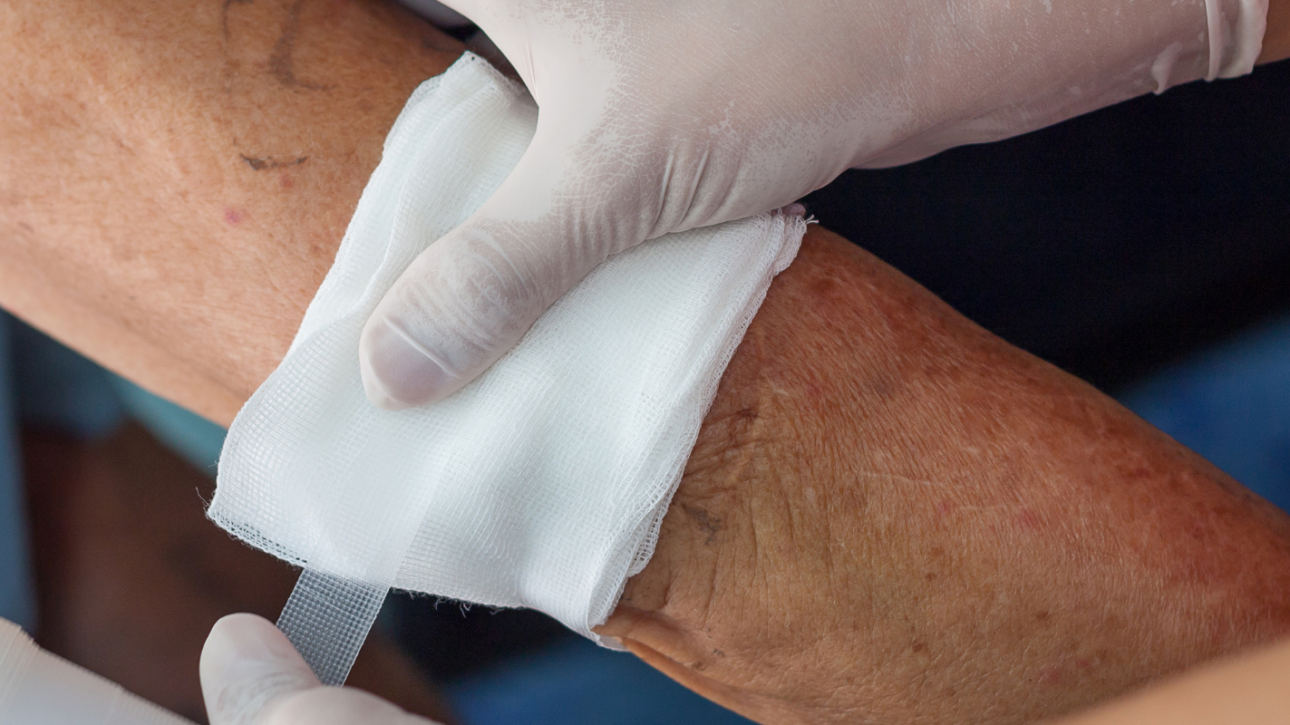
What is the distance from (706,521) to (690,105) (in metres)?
0.41

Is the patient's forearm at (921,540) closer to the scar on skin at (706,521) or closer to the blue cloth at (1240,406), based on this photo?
the scar on skin at (706,521)

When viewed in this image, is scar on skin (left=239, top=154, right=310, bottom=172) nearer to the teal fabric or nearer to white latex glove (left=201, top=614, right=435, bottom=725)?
white latex glove (left=201, top=614, right=435, bottom=725)

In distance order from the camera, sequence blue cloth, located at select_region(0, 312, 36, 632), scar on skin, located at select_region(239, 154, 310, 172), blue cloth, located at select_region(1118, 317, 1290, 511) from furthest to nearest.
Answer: blue cloth, located at select_region(0, 312, 36, 632)
blue cloth, located at select_region(1118, 317, 1290, 511)
scar on skin, located at select_region(239, 154, 310, 172)

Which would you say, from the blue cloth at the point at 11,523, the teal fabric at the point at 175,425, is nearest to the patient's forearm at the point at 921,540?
the teal fabric at the point at 175,425

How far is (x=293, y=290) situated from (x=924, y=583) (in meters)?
0.72

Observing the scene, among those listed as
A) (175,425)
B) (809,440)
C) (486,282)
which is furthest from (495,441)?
(175,425)

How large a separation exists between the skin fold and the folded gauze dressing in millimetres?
60

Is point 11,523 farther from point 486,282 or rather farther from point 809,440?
point 809,440

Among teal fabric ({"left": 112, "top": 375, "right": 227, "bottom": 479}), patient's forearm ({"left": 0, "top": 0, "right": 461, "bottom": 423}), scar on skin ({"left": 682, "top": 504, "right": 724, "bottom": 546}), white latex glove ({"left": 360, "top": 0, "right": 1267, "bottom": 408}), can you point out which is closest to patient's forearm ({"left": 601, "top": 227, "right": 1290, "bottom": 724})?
scar on skin ({"left": 682, "top": 504, "right": 724, "bottom": 546})

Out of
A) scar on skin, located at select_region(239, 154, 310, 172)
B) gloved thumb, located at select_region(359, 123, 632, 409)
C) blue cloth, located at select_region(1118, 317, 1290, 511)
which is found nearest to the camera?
gloved thumb, located at select_region(359, 123, 632, 409)

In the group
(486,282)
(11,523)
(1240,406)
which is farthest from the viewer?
(11,523)

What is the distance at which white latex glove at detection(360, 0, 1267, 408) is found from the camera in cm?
70

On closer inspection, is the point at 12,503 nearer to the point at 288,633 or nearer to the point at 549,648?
the point at 288,633

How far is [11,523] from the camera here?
1.36 m
